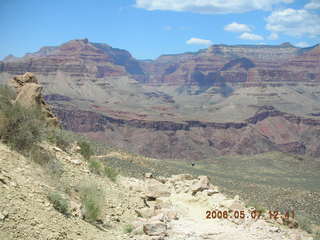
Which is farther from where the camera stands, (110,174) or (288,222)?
(110,174)

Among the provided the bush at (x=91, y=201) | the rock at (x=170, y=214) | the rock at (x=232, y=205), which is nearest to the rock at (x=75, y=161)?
the bush at (x=91, y=201)

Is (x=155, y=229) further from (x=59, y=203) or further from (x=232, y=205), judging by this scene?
(x=232, y=205)

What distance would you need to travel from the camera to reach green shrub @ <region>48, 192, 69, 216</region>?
12.9 meters

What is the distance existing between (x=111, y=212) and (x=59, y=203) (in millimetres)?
3895

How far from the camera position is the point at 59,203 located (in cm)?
1298

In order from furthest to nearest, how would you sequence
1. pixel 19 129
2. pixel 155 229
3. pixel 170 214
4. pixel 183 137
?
pixel 183 137, pixel 170 214, pixel 19 129, pixel 155 229

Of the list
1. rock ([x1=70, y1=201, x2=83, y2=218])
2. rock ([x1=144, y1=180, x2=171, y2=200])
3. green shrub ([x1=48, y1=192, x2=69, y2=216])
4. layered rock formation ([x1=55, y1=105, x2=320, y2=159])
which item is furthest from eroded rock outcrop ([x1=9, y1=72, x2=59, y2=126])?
layered rock formation ([x1=55, y1=105, x2=320, y2=159])

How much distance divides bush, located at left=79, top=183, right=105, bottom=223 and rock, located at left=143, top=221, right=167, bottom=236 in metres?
1.62

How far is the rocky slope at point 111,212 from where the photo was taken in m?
11.5

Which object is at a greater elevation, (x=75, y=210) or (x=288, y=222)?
(x=75, y=210)
